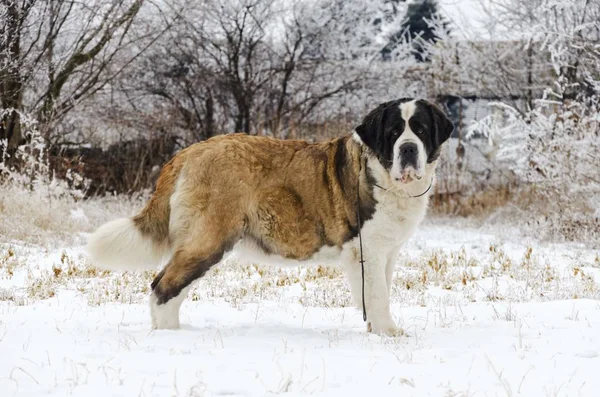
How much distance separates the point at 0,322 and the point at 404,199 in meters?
2.59

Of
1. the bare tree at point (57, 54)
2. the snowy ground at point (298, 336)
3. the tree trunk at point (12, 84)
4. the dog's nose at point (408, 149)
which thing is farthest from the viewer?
the bare tree at point (57, 54)

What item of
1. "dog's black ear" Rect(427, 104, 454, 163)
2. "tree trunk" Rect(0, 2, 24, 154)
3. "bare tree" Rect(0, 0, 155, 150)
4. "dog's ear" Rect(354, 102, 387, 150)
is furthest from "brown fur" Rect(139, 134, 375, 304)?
"bare tree" Rect(0, 0, 155, 150)

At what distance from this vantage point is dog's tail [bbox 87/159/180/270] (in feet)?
13.3

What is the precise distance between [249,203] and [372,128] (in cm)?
92

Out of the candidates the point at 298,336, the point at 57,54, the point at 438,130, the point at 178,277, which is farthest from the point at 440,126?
the point at 57,54

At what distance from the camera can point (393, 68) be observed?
17453 millimetres

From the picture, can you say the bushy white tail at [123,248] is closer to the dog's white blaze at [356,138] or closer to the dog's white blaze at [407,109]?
the dog's white blaze at [356,138]

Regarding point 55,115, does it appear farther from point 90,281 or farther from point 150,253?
point 150,253

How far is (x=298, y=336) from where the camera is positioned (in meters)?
3.86

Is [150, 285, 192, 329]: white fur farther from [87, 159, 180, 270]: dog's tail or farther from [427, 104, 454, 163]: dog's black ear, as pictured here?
[427, 104, 454, 163]: dog's black ear

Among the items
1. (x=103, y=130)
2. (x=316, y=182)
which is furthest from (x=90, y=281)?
(x=103, y=130)

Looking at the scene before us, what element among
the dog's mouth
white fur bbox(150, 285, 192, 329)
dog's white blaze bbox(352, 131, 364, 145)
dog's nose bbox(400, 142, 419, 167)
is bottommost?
white fur bbox(150, 285, 192, 329)

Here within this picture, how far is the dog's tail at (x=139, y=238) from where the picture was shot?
4.06m

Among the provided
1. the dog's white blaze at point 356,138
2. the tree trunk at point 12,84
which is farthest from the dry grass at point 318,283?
the tree trunk at point 12,84
